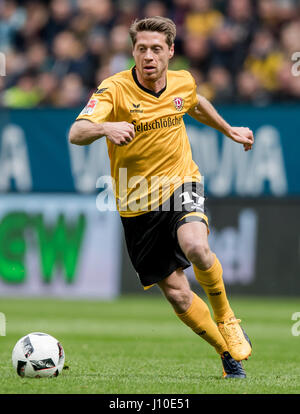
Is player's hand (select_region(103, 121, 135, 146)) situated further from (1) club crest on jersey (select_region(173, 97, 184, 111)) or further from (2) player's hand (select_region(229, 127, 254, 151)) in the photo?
(2) player's hand (select_region(229, 127, 254, 151))

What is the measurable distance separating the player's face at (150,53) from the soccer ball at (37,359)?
6.82 feet

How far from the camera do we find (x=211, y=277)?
6395mm

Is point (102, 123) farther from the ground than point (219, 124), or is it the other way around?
point (219, 124)

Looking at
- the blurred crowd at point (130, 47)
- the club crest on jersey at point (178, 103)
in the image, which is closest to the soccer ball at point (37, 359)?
the club crest on jersey at point (178, 103)

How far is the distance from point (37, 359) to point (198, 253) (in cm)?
133

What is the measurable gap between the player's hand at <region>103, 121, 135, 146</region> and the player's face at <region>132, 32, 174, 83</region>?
2.94ft

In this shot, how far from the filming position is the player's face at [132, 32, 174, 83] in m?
6.45

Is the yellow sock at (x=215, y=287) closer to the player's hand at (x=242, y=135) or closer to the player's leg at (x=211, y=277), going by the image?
the player's leg at (x=211, y=277)

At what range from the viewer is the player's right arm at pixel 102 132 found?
565 centimetres

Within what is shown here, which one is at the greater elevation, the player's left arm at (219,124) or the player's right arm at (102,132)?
the player's left arm at (219,124)

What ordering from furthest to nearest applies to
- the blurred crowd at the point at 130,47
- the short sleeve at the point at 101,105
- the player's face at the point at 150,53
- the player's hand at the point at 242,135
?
the blurred crowd at the point at 130,47 → the player's hand at the point at 242,135 → the player's face at the point at 150,53 → the short sleeve at the point at 101,105

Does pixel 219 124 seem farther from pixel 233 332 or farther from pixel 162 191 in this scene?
pixel 233 332

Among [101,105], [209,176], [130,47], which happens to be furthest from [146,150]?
[130,47]
